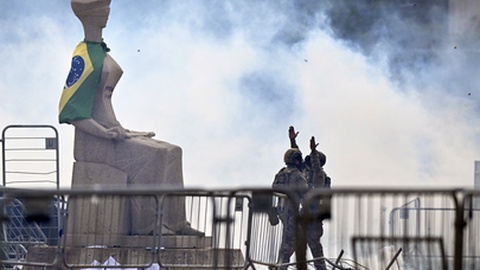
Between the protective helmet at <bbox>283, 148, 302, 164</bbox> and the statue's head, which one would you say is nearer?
the protective helmet at <bbox>283, 148, 302, 164</bbox>

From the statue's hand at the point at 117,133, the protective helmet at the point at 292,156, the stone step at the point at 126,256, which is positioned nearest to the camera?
the stone step at the point at 126,256

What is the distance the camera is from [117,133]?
54.5 ft

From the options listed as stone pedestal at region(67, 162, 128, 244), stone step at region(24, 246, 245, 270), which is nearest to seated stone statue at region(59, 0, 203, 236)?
stone pedestal at region(67, 162, 128, 244)

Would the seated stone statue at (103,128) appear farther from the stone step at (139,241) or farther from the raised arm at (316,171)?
the raised arm at (316,171)

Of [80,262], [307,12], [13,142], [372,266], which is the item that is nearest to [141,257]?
[80,262]

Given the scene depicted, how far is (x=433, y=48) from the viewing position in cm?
2702

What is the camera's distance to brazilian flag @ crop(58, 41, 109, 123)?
53.7 feet

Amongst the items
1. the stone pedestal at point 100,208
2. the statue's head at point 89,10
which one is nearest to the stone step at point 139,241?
the stone pedestal at point 100,208

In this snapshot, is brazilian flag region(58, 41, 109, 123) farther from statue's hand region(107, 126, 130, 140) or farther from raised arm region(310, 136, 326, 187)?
raised arm region(310, 136, 326, 187)

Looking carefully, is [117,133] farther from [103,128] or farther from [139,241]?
[139,241]

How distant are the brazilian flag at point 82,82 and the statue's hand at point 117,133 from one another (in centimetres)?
28

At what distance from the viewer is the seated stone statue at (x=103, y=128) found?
16406mm

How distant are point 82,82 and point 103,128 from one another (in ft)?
1.81

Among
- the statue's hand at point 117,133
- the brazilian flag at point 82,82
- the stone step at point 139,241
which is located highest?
the brazilian flag at point 82,82
